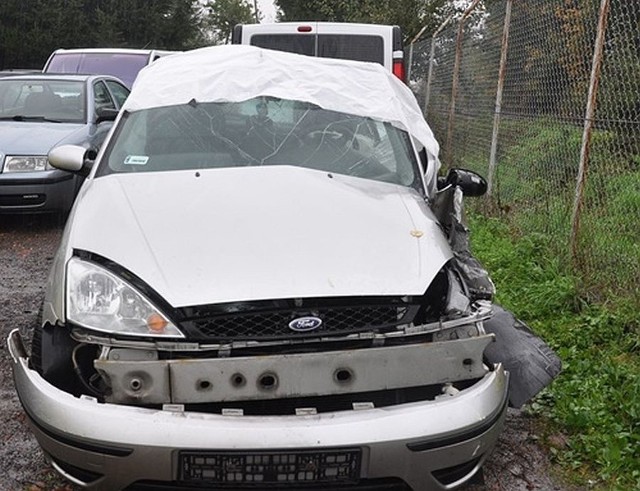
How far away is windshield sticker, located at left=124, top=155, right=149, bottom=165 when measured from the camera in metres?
3.84

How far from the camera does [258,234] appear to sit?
296 centimetres

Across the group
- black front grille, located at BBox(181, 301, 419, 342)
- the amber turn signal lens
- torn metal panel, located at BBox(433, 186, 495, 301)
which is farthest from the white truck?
the amber turn signal lens

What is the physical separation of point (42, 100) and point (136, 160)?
4917 millimetres

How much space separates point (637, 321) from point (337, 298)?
7.87 ft

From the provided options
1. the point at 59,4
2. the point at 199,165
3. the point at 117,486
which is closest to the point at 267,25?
the point at 199,165

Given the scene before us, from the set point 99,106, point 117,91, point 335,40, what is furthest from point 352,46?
point 117,91

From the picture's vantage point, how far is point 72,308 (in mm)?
2689

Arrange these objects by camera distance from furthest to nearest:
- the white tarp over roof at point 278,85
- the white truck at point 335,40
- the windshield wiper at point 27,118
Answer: the white truck at point 335,40, the windshield wiper at point 27,118, the white tarp over roof at point 278,85

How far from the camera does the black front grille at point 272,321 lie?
2592mm

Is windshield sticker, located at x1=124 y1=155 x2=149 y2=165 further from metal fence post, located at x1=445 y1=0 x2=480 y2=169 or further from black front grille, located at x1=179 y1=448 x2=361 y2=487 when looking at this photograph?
metal fence post, located at x1=445 y1=0 x2=480 y2=169

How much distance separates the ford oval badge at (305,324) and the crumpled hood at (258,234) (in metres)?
0.09

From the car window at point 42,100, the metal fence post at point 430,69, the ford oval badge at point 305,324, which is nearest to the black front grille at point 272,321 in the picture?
the ford oval badge at point 305,324

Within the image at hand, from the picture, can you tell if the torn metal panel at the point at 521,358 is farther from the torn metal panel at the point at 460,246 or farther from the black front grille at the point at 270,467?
the black front grille at the point at 270,467

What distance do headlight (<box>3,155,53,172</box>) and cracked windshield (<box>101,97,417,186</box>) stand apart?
2891 millimetres
